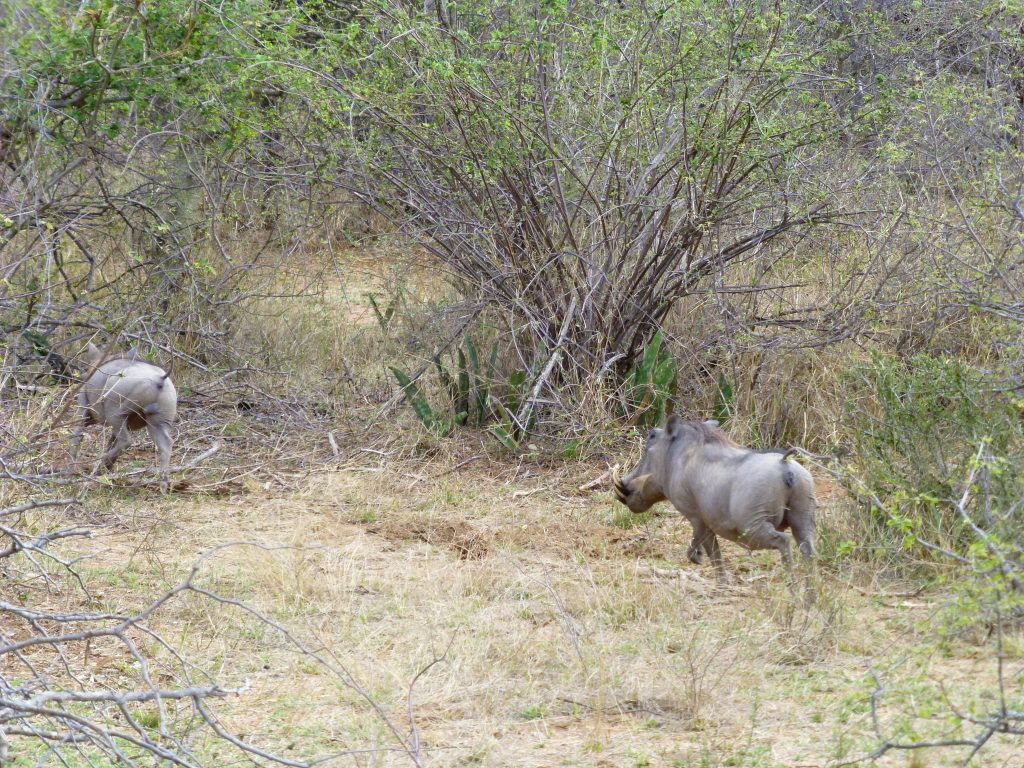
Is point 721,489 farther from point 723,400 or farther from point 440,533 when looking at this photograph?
point 723,400

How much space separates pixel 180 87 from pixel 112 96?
17.6 inches

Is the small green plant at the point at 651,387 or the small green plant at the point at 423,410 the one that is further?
the small green plant at the point at 423,410

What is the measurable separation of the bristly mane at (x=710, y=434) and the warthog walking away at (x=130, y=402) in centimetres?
314

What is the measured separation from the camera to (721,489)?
5.30 metres

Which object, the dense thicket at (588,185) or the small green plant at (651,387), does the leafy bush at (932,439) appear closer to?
the dense thicket at (588,185)

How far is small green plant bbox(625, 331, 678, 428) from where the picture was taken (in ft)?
25.1

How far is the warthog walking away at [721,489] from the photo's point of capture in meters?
5.12

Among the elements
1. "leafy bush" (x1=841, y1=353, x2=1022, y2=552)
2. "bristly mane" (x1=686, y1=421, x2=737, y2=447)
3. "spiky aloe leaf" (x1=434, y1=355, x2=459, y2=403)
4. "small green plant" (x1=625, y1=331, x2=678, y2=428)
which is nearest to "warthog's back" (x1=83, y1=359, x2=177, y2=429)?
"spiky aloe leaf" (x1=434, y1=355, x2=459, y2=403)

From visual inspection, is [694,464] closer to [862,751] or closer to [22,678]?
[862,751]

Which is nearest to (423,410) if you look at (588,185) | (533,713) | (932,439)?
(588,185)

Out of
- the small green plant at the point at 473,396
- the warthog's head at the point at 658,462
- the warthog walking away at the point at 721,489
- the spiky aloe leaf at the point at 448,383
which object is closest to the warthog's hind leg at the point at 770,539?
the warthog walking away at the point at 721,489

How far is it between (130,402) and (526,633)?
3.22 metres

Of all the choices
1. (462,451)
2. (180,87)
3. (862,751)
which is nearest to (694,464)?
(862,751)

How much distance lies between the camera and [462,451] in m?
7.89
